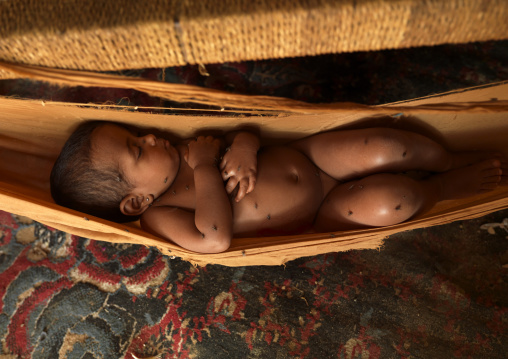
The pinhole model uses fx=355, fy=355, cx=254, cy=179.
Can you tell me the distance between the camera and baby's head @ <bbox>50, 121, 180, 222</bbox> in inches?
32.6

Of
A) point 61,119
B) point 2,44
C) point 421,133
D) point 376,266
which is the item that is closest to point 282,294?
point 376,266

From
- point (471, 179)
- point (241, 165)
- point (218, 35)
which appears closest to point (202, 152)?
point (241, 165)

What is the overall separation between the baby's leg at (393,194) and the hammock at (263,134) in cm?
3

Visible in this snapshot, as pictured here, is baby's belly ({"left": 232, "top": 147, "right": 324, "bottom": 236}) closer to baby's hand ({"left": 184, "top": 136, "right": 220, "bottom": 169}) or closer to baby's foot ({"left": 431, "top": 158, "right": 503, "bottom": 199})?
baby's hand ({"left": 184, "top": 136, "right": 220, "bottom": 169})

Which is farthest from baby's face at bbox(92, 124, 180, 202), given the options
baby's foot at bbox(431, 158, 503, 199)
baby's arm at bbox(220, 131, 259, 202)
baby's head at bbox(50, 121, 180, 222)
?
baby's foot at bbox(431, 158, 503, 199)

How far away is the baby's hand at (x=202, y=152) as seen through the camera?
866 millimetres

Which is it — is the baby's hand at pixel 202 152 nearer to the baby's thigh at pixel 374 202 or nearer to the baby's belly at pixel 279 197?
the baby's belly at pixel 279 197

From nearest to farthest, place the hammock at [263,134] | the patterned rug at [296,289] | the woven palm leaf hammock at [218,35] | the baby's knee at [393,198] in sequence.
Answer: the woven palm leaf hammock at [218,35] → the hammock at [263,134] → the baby's knee at [393,198] → the patterned rug at [296,289]

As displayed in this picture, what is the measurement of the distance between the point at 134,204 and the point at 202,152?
228mm

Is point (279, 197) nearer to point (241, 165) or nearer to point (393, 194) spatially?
point (241, 165)

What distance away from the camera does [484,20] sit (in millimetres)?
476

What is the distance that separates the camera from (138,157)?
854 mm

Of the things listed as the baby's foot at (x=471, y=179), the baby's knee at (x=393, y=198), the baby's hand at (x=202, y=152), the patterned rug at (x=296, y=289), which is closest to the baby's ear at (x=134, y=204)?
the baby's hand at (x=202, y=152)

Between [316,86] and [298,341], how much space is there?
2.52 feet
